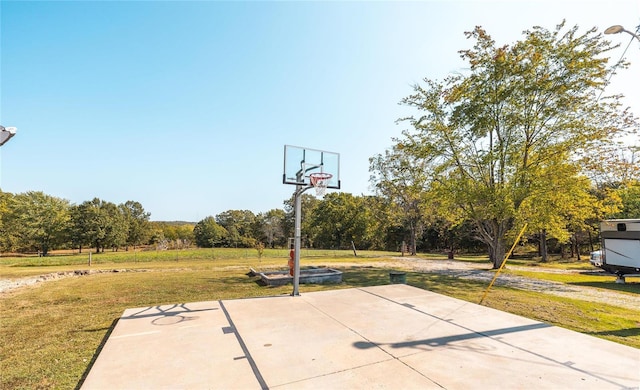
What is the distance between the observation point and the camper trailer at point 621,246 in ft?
39.3

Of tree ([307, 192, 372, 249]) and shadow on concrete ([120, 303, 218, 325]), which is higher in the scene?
tree ([307, 192, 372, 249])

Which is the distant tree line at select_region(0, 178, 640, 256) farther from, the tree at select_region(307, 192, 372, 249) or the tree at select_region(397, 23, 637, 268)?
the tree at select_region(397, 23, 637, 268)

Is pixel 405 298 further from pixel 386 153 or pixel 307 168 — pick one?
pixel 386 153

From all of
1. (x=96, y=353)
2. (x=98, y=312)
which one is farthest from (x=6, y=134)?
(x=98, y=312)

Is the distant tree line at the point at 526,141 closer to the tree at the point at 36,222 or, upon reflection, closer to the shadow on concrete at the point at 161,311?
the shadow on concrete at the point at 161,311

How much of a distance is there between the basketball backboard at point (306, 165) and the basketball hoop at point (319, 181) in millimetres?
152

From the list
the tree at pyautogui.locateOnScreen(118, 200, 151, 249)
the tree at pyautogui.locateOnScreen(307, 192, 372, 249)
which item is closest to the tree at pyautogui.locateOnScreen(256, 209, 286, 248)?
the tree at pyautogui.locateOnScreen(307, 192, 372, 249)

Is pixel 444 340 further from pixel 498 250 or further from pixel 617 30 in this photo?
pixel 498 250

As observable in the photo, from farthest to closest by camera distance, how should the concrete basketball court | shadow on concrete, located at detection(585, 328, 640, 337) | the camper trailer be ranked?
the camper trailer, shadow on concrete, located at detection(585, 328, 640, 337), the concrete basketball court

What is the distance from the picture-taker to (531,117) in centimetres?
1557

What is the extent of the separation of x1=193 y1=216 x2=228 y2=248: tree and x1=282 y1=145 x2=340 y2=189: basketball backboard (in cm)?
5364

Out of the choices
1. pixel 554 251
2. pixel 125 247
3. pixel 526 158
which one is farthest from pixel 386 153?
pixel 125 247

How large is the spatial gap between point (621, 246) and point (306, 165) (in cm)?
1417

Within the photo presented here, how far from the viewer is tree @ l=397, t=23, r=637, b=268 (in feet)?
48.6
